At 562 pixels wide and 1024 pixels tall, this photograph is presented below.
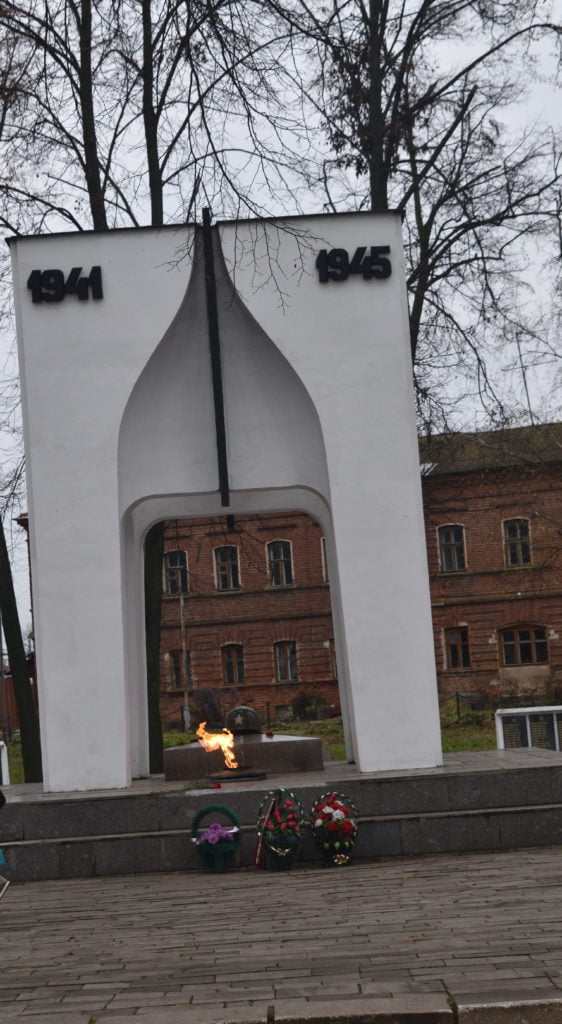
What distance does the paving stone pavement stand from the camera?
5.43 m

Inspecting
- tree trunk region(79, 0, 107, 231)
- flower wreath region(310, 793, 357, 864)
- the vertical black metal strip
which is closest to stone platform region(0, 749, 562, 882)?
flower wreath region(310, 793, 357, 864)

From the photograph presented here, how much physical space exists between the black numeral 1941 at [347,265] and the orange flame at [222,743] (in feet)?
16.2

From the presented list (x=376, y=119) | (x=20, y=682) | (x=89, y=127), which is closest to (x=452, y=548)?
(x=376, y=119)

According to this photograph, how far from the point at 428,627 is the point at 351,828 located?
8.32 ft

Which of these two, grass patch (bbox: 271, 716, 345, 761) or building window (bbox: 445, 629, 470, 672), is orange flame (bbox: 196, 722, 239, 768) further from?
building window (bbox: 445, 629, 470, 672)

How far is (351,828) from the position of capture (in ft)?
35.0

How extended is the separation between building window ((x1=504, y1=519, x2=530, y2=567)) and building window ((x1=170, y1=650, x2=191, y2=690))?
36.2 feet

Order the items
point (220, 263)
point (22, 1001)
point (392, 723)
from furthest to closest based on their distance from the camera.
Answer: point (220, 263), point (392, 723), point (22, 1001)

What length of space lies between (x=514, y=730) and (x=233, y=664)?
25167mm

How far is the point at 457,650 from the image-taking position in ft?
131

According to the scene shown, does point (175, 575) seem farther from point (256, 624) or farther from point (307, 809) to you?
point (307, 809)

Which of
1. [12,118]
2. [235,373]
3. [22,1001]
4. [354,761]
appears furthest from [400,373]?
[22,1001]

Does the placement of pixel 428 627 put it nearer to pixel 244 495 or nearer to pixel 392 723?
pixel 392 723

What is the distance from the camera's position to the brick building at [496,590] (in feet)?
129
